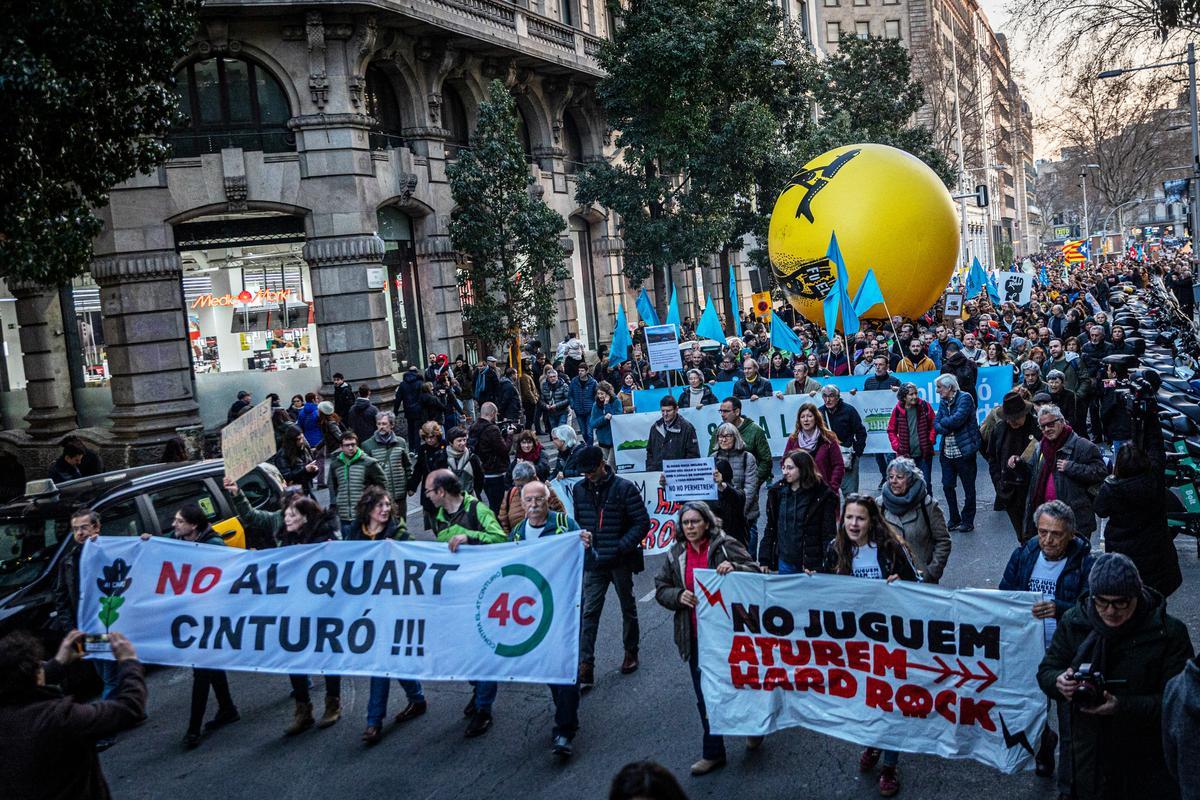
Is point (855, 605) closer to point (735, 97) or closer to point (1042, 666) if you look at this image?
point (1042, 666)

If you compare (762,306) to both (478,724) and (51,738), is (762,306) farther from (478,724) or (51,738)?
(51,738)

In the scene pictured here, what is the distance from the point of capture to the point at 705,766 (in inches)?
263

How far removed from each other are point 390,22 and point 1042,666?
2028 cm

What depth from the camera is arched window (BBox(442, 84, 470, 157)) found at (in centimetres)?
2616

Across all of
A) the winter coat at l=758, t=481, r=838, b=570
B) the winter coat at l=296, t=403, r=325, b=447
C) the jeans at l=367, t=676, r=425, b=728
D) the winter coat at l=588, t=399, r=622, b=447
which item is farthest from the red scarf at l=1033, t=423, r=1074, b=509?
the winter coat at l=296, t=403, r=325, b=447


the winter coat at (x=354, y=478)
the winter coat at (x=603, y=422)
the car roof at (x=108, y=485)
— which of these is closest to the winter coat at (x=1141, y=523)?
the winter coat at (x=354, y=478)

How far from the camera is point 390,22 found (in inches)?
893

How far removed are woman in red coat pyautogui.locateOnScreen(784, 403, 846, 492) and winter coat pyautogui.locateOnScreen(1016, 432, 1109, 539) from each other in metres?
1.85

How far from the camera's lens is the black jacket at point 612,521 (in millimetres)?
8086

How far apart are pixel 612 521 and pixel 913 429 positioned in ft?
18.7

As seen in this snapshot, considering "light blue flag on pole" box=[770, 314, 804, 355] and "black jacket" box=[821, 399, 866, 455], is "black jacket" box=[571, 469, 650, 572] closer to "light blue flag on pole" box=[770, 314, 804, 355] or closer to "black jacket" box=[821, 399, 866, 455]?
"black jacket" box=[821, 399, 866, 455]

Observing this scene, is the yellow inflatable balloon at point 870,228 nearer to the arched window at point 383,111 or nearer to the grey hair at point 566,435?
the arched window at point 383,111

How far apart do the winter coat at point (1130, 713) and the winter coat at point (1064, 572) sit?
0.80 meters

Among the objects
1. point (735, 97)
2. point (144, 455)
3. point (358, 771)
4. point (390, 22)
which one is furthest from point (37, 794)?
point (735, 97)
